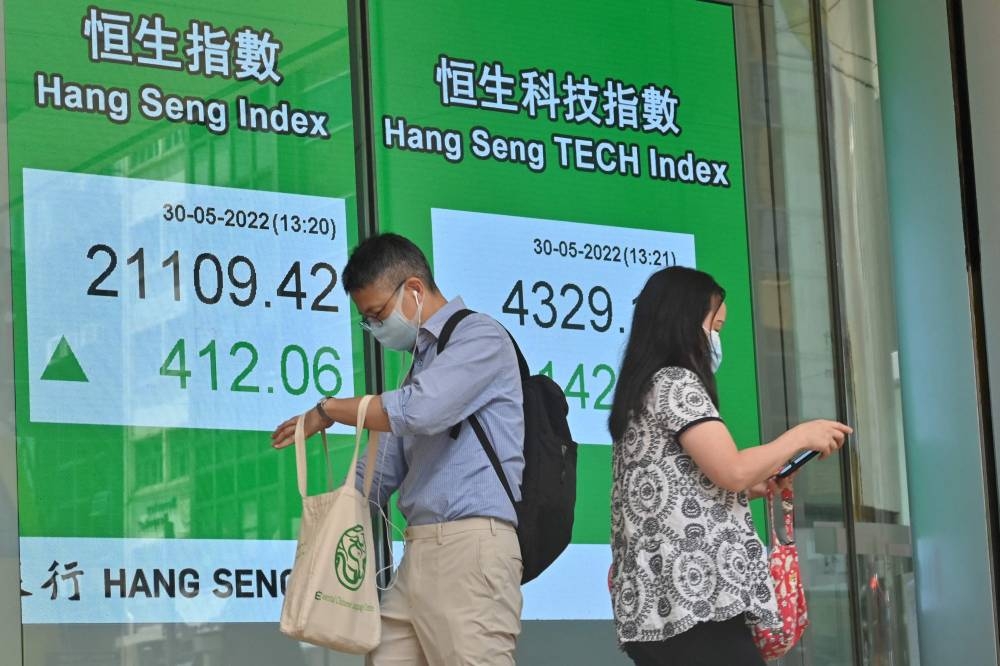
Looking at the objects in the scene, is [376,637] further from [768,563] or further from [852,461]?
[852,461]

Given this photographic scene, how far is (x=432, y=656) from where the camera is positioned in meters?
4.66

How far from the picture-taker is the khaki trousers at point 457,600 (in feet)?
15.1

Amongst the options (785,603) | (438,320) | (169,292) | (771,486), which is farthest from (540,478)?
(169,292)

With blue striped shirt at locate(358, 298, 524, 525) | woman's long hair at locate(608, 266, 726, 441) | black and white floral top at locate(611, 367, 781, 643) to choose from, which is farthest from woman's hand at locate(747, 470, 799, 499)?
blue striped shirt at locate(358, 298, 524, 525)

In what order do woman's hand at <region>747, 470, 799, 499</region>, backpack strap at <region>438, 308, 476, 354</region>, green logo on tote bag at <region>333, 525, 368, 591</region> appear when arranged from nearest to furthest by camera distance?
1. green logo on tote bag at <region>333, 525, 368, 591</region>
2. woman's hand at <region>747, 470, 799, 499</region>
3. backpack strap at <region>438, 308, 476, 354</region>

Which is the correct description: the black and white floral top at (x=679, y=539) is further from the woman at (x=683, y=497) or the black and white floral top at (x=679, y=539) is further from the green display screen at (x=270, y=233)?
the green display screen at (x=270, y=233)

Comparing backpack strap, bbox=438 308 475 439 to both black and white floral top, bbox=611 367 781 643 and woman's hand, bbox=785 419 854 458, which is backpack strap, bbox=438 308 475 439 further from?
woman's hand, bbox=785 419 854 458

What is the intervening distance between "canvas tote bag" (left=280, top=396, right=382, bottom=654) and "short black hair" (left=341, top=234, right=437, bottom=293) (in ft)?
1.51

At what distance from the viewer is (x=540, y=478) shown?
4.78 metres

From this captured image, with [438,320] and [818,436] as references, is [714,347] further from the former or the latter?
[438,320]

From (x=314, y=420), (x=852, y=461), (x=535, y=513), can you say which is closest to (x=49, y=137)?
(x=314, y=420)

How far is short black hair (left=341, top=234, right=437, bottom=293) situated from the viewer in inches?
194

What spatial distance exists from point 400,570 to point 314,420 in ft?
1.67

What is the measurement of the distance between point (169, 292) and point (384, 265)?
154cm
